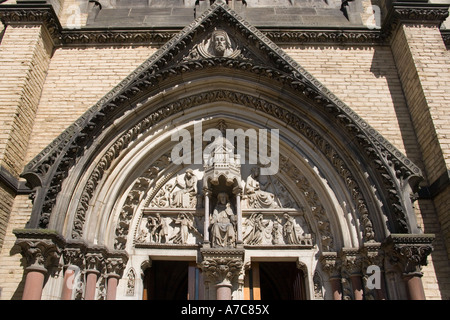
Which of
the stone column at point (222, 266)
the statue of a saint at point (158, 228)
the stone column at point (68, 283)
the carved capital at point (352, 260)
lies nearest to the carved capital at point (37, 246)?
the stone column at point (68, 283)

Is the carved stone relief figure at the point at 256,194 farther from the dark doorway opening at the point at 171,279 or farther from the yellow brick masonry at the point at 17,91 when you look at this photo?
the yellow brick masonry at the point at 17,91

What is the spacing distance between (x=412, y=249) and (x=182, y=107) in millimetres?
5451

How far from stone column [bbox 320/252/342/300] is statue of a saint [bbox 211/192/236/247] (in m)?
1.76

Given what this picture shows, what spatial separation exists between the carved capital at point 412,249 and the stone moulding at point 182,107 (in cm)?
29

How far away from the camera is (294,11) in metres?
11.8

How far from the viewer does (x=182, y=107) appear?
9.48 m

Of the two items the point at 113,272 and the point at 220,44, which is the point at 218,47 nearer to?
the point at 220,44

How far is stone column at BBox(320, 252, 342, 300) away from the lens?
7.75 metres

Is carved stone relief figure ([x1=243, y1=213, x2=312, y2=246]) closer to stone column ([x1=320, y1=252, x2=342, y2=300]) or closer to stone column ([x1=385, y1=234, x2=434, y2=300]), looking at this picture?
stone column ([x1=320, y1=252, x2=342, y2=300])

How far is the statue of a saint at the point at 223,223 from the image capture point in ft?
27.0
